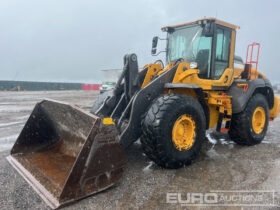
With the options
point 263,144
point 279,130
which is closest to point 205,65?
point 263,144

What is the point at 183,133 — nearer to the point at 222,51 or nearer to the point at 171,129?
the point at 171,129

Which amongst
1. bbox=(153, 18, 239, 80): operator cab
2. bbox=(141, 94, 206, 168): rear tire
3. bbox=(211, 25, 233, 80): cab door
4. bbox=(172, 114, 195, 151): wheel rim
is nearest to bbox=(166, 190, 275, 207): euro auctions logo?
bbox=(141, 94, 206, 168): rear tire

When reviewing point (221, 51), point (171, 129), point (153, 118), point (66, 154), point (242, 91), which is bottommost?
point (66, 154)

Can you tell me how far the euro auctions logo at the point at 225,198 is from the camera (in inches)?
103

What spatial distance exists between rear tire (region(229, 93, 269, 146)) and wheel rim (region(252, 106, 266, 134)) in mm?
81

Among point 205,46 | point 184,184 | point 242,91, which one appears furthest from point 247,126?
point 184,184

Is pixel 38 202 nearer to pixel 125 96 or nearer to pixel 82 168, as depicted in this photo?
pixel 82 168

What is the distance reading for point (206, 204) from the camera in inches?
102

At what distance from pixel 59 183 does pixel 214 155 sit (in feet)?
9.35

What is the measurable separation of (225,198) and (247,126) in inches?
94.5

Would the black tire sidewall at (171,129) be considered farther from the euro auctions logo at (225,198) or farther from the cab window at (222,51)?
the cab window at (222,51)

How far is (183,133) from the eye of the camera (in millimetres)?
3570

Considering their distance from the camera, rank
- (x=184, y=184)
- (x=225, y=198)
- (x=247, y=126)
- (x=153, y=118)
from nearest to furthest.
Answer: (x=225, y=198) → (x=184, y=184) → (x=153, y=118) → (x=247, y=126)

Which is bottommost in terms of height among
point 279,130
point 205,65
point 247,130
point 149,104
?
point 279,130
